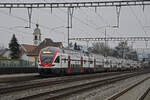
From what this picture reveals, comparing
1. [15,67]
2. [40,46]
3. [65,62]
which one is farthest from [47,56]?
[40,46]

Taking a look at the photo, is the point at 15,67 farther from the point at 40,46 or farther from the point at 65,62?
the point at 40,46

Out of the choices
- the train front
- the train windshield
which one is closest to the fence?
the train front

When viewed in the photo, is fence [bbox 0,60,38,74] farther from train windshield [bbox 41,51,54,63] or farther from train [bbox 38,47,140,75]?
train [bbox 38,47,140,75]

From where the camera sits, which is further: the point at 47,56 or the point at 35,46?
the point at 35,46

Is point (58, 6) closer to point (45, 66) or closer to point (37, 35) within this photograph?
point (45, 66)

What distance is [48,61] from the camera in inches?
1085

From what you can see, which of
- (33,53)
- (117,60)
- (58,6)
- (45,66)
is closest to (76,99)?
(58,6)

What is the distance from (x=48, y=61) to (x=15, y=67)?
1139 cm

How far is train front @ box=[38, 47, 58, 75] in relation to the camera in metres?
27.3

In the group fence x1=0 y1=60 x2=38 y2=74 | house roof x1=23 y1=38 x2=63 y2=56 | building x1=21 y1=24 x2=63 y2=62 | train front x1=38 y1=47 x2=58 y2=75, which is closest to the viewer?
train front x1=38 y1=47 x2=58 y2=75

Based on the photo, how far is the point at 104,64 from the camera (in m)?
48.4

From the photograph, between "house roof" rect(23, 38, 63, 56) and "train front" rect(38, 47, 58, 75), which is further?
"house roof" rect(23, 38, 63, 56)

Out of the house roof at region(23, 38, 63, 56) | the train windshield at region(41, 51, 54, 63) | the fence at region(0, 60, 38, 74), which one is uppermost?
the house roof at region(23, 38, 63, 56)

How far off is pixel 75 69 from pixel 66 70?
307 cm
